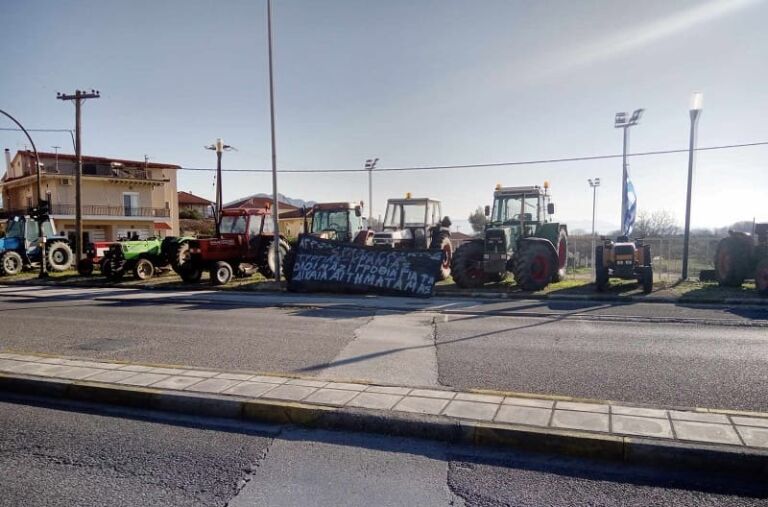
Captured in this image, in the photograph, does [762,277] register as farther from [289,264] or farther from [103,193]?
[103,193]

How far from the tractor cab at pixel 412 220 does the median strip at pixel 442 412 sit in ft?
41.8

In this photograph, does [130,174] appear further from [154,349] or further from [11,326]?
[154,349]

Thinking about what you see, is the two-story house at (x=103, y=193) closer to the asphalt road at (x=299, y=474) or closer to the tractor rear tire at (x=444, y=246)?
the tractor rear tire at (x=444, y=246)

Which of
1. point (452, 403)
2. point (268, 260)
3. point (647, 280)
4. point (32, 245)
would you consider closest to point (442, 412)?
point (452, 403)

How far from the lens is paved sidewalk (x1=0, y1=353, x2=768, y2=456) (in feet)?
13.4

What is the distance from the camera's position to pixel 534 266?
1475 centimetres

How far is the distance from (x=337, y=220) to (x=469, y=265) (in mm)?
5922

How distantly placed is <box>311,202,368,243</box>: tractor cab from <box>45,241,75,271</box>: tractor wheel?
14736 mm

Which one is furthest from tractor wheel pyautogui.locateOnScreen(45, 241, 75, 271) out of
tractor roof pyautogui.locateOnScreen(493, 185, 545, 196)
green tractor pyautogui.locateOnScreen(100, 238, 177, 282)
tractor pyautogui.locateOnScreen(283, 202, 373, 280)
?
tractor roof pyautogui.locateOnScreen(493, 185, 545, 196)

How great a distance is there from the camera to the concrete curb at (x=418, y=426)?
375 centimetres

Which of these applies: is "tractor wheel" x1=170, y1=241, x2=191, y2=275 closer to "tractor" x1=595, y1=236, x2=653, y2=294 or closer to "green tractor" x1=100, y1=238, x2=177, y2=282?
"green tractor" x1=100, y1=238, x2=177, y2=282

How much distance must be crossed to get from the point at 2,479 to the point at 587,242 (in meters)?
26.9

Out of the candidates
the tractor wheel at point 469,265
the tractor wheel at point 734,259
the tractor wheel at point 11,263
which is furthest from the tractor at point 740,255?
the tractor wheel at point 11,263

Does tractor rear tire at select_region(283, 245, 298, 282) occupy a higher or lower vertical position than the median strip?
higher
